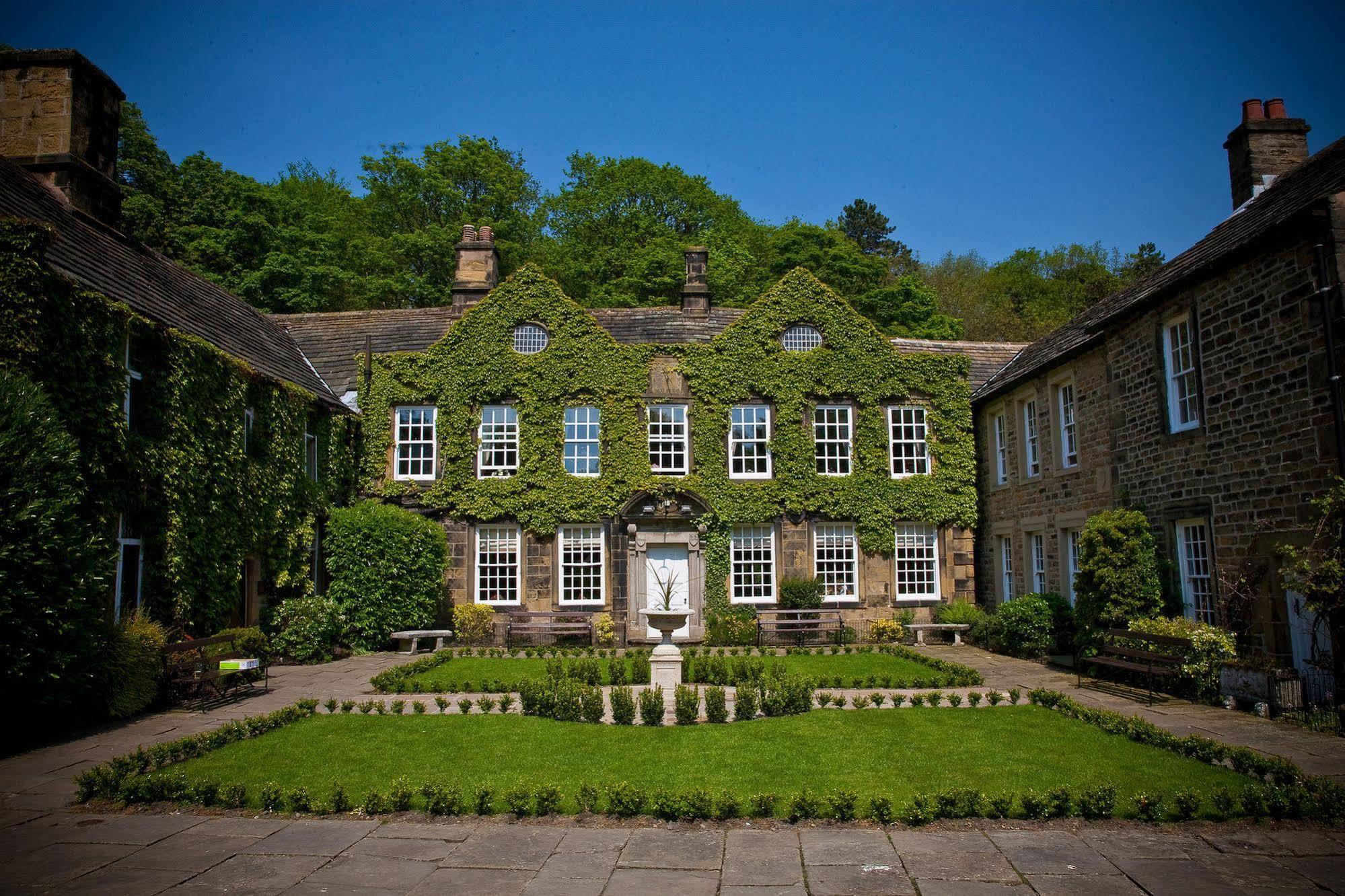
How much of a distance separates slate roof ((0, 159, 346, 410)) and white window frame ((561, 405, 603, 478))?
6058mm

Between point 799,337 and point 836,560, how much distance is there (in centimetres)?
624

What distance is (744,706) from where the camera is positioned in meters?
11.4

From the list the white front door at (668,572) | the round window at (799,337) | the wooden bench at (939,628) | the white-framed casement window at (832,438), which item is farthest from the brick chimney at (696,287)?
the wooden bench at (939,628)

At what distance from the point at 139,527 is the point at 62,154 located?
823 centimetres

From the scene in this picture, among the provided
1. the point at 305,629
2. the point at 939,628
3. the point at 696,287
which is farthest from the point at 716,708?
the point at 696,287

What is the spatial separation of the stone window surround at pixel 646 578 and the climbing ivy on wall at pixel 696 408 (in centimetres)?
37

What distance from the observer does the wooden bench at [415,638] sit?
2033 cm

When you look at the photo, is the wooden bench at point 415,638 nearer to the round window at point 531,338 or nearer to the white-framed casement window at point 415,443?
the white-framed casement window at point 415,443

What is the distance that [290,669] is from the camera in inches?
681

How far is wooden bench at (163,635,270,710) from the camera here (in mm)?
12742

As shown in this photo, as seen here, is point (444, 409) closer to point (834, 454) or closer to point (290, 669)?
point (290, 669)

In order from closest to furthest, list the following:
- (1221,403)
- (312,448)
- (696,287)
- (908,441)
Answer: (1221,403) → (312,448) → (908,441) → (696,287)

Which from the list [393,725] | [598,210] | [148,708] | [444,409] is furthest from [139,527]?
[598,210]

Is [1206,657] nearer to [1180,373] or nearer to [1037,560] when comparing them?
[1180,373]
